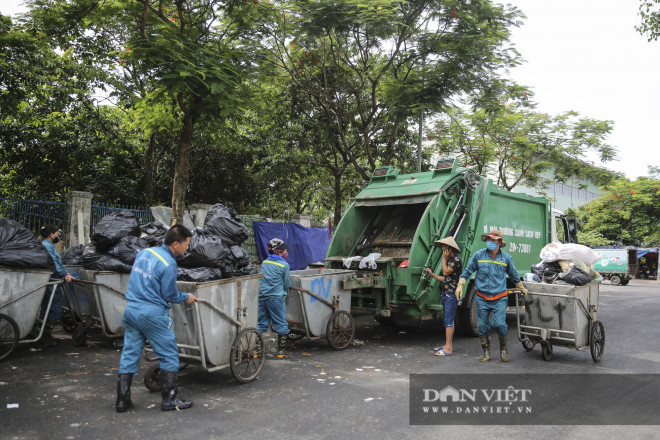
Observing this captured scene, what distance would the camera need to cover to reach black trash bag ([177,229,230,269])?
4.79 m

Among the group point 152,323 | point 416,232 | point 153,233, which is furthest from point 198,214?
point 152,323

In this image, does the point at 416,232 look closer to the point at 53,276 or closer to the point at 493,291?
the point at 493,291

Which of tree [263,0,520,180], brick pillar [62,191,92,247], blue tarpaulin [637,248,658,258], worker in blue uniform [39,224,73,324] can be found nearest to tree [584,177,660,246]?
blue tarpaulin [637,248,658,258]

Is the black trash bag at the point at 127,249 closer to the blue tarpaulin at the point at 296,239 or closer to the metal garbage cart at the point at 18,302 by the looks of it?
the metal garbage cart at the point at 18,302

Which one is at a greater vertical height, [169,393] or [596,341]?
[596,341]

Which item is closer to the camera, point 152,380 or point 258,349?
point 152,380

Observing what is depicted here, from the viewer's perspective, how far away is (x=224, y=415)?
400cm

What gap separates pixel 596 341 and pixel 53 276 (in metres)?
7.04

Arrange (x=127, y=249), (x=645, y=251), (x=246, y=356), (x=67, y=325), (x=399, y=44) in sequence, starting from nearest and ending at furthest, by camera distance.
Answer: (x=246, y=356) → (x=127, y=249) → (x=67, y=325) → (x=399, y=44) → (x=645, y=251)

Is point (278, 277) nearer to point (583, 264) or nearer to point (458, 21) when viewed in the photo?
point (583, 264)

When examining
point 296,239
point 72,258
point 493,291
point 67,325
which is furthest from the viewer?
point 296,239

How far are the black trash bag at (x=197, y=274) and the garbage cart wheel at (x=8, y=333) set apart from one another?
7.56 feet

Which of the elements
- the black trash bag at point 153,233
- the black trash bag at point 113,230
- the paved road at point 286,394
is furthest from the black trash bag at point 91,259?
the paved road at point 286,394

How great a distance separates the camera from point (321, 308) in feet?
20.5
